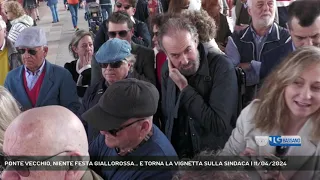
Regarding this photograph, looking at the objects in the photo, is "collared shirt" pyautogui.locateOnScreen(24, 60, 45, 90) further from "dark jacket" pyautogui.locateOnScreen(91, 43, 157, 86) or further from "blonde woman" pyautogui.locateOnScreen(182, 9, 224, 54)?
"blonde woman" pyautogui.locateOnScreen(182, 9, 224, 54)

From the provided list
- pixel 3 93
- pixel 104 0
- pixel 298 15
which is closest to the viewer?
pixel 3 93

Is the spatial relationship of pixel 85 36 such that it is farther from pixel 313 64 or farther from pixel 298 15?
pixel 313 64

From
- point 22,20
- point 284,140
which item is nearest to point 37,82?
point 284,140

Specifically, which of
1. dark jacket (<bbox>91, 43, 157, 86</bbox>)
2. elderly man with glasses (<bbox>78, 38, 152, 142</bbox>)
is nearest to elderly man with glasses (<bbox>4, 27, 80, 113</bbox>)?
dark jacket (<bbox>91, 43, 157, 86</bbox>)

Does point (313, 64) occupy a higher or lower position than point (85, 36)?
higher

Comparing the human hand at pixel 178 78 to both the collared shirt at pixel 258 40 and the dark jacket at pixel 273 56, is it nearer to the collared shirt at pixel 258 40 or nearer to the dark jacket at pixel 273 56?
the dark jacket at pixel 273 56

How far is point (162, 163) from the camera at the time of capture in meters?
1.69

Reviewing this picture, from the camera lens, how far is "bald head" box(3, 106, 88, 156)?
4.56 ft

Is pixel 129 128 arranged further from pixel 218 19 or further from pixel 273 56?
pixel 218 19

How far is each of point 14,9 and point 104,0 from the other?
122 inches

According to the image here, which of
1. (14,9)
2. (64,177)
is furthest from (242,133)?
(14,9)

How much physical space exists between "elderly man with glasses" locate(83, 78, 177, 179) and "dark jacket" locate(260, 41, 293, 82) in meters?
1.13

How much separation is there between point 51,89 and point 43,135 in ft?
5.52

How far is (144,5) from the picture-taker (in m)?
5.70
